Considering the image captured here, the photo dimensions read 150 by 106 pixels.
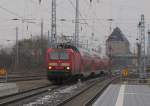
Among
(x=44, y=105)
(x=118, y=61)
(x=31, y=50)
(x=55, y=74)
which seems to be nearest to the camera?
(x=44, y=105)

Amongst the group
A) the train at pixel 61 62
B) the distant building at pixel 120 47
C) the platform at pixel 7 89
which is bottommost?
the platform at pixel 7 89

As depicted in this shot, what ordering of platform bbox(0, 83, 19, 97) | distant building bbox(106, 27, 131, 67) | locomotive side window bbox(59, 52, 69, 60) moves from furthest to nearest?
distant building bbox(106, 27, 131, 67)
locomotive side window bbox(59, 52, 69, 60)
platform bbox(0, 83, 19, 97)

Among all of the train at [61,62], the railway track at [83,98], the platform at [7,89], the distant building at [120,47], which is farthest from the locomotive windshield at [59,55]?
the distant building at [120,47]

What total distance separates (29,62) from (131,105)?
72.6m

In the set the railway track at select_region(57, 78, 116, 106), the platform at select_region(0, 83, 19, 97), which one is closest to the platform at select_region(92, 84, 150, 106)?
the railway track at select_region(57, 78, 116, 106)

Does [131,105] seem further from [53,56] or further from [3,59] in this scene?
[3,59]

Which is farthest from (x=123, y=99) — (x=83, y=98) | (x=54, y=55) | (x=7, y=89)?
(x=54, y=55)

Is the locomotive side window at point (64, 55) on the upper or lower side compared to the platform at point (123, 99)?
upper

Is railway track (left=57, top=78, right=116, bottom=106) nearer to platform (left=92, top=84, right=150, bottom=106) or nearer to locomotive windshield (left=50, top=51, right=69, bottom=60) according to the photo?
platform (left=92, top=84, right=150, bottom=106)

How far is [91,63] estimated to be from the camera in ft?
167

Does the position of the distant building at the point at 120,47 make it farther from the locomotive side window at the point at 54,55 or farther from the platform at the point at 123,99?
the platform at the point at 123,99

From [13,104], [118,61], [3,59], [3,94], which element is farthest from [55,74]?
[118,61]

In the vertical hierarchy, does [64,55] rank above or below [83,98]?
above

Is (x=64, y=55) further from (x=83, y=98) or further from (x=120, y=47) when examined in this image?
(x=120, y=47)
